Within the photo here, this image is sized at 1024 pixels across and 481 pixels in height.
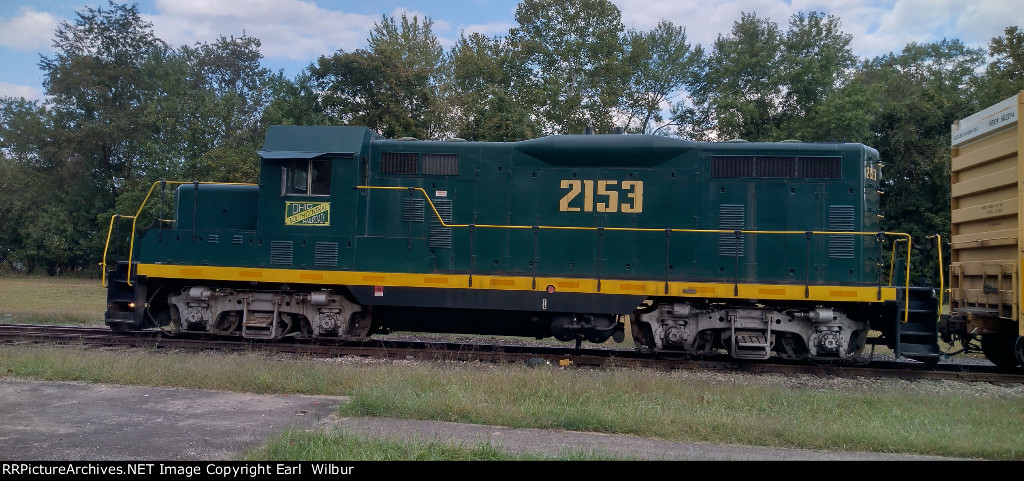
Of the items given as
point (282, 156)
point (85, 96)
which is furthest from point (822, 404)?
point (85, 96)

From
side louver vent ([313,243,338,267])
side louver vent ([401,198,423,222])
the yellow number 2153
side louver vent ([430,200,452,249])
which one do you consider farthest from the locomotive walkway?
the yellow number 2153

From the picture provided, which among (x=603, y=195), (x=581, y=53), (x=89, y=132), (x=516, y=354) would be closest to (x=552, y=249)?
(x=603, y=195)

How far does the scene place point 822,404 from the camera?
698 centimetres

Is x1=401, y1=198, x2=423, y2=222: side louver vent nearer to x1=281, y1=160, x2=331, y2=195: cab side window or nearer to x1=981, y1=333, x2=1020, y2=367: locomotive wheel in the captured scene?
x1=281, y1=160, x2=331, y2=195: cab side window

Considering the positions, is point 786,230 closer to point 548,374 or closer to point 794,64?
point 548,374

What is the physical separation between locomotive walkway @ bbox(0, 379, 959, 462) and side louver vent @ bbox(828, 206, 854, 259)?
5095mm

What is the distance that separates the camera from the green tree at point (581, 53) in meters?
29.9

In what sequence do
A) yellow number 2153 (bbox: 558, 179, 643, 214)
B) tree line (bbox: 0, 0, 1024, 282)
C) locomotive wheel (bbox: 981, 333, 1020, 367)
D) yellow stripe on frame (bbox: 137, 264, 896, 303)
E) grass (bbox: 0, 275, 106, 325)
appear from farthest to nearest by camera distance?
tree line (bbox: 0, 0, 1024, 282)
grass (bbox: 0, 275, 106, 325)
yellow number 2153 (bbox: 558, 179, 643, 214)
locomotive wheel (bbox: 981, 333, 1020, 367)
yellow stripe on frame (bbox: 137, 264, 896, 303)

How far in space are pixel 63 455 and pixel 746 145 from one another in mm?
9140

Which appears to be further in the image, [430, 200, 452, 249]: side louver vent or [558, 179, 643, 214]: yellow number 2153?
[430, 200, 452, 249]: side louver vent

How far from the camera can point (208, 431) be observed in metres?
5.67

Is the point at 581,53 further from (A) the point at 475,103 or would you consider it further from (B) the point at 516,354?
(B) the point at 516,354

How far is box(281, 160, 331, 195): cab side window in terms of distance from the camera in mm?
10328

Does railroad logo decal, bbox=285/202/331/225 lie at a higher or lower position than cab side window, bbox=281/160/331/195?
lower
